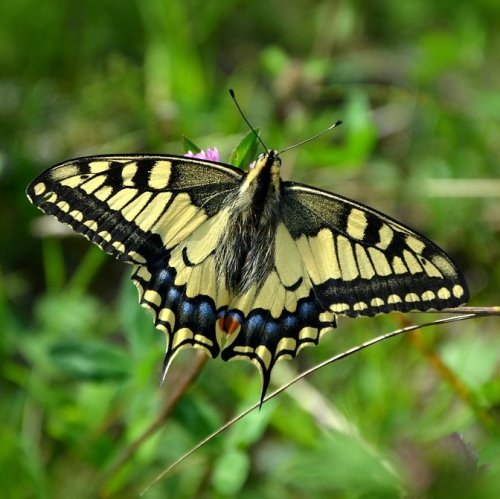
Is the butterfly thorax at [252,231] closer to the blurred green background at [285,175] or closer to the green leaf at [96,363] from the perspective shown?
the blurred green background at [285,175]

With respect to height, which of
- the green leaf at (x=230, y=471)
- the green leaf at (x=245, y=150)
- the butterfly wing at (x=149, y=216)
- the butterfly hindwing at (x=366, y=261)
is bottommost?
the green leaf at (x=230, y=471)

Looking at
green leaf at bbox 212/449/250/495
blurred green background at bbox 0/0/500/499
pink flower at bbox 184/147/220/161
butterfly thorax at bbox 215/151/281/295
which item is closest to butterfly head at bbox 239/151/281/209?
butterfly thorax at bbox 215/151/281/295

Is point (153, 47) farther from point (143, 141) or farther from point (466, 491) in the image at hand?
point (466, 491)

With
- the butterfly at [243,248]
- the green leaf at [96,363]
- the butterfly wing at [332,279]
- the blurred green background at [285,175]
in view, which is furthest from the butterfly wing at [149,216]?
the green leaf at [96,363]

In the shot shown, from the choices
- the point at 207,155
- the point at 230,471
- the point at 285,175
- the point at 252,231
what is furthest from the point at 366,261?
the point at 285,175

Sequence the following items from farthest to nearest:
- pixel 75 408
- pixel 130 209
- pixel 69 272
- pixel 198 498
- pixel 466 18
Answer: pixel 466 18 < pixel 69 272 < pixel 198 498 < pixel 75 408 < pixel 130 209

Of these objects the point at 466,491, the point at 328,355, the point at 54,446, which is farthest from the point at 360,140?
the point at 466,491

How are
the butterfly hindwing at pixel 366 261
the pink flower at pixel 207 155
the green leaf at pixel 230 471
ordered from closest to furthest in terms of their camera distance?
1. the butterfly hindwing at pixel 366 261
2. the pink flower at pixel 207 155
3. the green leaf at pixel 230 471
